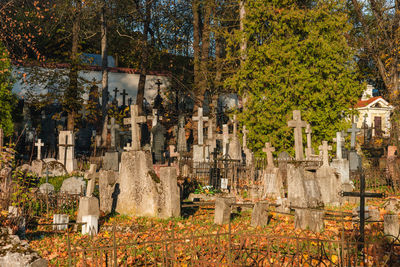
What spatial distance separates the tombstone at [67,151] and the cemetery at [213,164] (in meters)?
0.05

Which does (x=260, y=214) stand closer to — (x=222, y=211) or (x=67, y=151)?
(x=222, y=211)

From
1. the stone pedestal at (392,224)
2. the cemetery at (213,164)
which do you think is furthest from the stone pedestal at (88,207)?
the stone pedestal at (392,224)

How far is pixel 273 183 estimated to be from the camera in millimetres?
13211

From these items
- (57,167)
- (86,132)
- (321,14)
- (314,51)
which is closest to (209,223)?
(57,167)

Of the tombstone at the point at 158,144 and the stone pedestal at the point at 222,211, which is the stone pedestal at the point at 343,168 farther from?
the tombstone at the point at 158,144

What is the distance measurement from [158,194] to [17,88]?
21887mm

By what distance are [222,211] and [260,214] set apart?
2.58ft

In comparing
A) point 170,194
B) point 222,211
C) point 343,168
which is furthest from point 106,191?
point 343,168

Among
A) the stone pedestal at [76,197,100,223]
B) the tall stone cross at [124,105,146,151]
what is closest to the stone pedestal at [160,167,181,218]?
the tall stone cross at [124,105,146,151]

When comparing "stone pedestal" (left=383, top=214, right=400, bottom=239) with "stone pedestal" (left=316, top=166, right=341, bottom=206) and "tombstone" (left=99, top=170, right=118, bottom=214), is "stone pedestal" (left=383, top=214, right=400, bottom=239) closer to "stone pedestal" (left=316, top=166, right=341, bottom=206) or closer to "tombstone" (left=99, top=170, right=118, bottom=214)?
"stone pedestal" (left=316, top=166, right=341, bottom=206)

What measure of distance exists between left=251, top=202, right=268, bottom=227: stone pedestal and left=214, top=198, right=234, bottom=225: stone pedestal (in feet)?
1.80

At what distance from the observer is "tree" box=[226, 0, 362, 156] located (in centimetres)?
1955

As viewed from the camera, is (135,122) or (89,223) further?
(135,122)

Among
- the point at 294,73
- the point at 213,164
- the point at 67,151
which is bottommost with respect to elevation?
the point at 213,164
